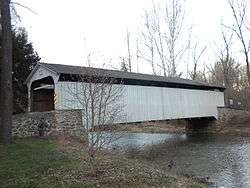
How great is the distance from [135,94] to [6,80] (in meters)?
8.54

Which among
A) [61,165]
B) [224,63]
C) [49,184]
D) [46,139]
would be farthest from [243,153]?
[224,63]

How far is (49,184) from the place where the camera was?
26.0ft

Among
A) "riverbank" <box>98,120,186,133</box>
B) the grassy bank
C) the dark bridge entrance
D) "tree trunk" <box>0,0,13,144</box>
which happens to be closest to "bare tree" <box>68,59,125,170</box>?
the grassy bank

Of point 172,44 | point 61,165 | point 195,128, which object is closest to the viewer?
point 61,165

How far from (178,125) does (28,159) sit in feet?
87.2

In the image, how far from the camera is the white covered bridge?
16703 mm

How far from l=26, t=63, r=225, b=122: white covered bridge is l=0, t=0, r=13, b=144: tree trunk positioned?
9.18ft

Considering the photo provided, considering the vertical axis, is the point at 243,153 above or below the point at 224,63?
below

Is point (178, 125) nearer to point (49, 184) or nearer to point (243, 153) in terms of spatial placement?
point (243, 153)

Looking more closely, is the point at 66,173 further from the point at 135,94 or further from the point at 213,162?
the point at 135,94

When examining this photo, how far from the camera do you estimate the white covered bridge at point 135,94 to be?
16.7 meters

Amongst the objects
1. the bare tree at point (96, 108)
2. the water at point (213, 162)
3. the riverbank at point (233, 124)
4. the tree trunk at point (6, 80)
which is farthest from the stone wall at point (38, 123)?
the riverbank at point (233, 124)

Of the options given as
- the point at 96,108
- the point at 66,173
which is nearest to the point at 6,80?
the point at 96,108

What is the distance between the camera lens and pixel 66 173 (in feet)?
28.9
